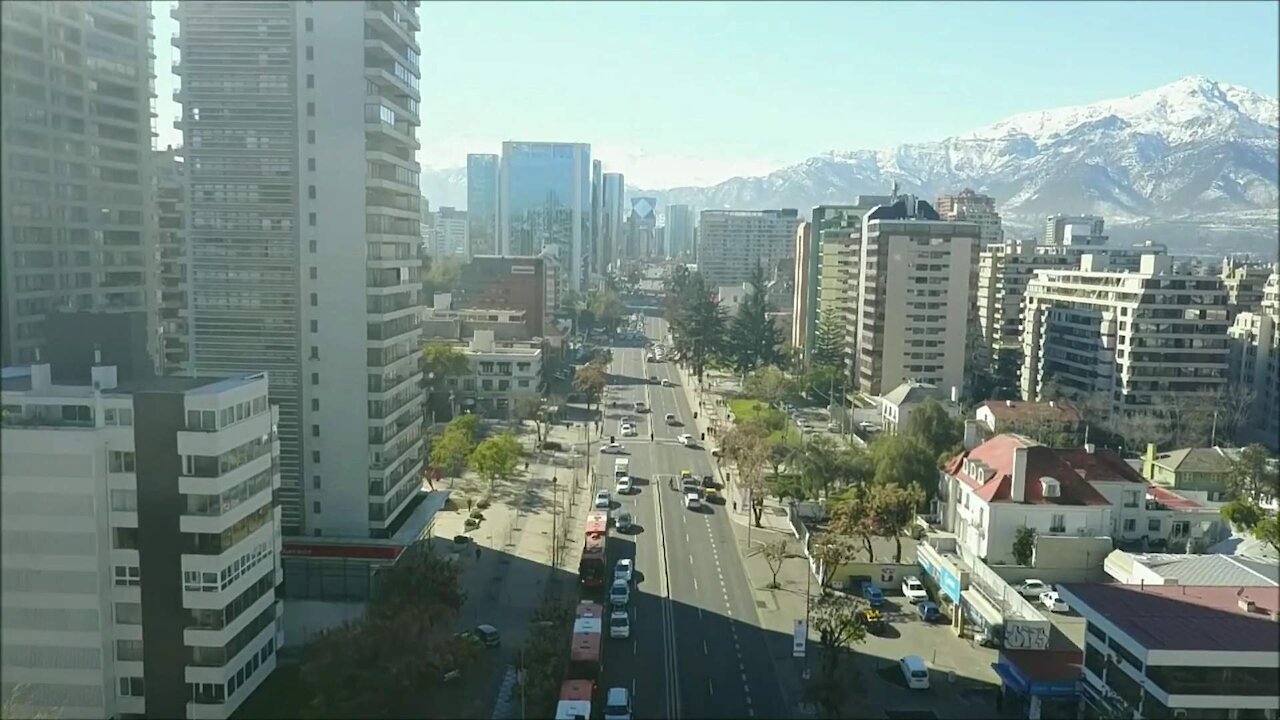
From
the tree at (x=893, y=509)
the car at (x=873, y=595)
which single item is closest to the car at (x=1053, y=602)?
the car at (x=873, y=595)

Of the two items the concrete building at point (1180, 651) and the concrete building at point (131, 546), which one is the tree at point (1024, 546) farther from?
the concrete building at point (131, 546)

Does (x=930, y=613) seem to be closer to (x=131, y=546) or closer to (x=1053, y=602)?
(x=1053, y=602)

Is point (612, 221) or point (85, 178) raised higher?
point (612, 221)

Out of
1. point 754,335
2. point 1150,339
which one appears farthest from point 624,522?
point 754,335

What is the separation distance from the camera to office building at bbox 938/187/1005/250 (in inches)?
1374

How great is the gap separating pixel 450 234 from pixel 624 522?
22.3m

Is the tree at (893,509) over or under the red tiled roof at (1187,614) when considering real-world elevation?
under

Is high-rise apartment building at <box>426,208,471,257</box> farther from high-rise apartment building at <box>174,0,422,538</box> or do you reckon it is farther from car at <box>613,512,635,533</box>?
high-rise apartment building at <box>174,0,422,538</box>

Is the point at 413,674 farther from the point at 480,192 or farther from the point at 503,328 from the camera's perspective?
the point at 480,192

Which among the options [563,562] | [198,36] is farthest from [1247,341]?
[198,36]

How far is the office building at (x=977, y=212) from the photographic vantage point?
3491 cm

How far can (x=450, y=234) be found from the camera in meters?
31.9

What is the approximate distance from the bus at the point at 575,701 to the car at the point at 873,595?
3.43 metres

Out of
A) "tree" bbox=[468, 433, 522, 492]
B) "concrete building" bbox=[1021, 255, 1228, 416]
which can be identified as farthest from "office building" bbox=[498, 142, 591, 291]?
"tree" bbox=[468, 433, 522, 492]
